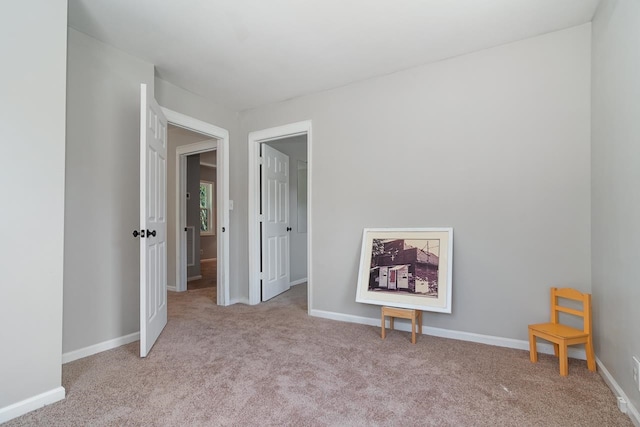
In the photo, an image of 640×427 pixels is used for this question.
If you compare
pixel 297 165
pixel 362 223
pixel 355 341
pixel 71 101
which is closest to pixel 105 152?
pixel 71 101

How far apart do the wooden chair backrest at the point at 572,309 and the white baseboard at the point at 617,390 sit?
8.8 inches

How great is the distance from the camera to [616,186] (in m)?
1.84

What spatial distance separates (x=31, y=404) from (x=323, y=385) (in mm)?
1568

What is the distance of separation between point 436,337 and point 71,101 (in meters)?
3.42

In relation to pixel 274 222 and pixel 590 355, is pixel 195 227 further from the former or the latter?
pixel 590 355

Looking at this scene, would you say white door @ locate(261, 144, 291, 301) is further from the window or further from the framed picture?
the window

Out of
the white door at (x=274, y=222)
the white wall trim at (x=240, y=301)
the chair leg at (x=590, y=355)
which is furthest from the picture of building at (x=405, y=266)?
the white wall trim at (x=240, y=301)

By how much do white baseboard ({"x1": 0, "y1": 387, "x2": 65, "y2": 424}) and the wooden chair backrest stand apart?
127 inches

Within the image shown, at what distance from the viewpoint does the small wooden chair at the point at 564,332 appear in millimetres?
2044

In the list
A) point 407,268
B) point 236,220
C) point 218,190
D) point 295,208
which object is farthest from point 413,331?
point 295,208

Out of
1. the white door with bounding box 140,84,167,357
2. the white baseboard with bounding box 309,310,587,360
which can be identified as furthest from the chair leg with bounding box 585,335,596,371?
the white door with bounding box 140,84,167,357

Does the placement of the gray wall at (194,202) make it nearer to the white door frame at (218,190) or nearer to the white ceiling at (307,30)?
the white door frame at (218,190)

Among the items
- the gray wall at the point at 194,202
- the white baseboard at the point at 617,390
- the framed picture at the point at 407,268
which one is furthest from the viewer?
the gray wall at the point at 194,202

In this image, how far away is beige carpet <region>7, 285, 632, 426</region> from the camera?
5.37ft
